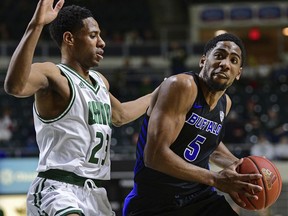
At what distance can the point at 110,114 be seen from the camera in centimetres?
450

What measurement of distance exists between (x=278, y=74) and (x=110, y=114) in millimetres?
12323

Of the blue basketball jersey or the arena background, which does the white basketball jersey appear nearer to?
the blue basketball jersey

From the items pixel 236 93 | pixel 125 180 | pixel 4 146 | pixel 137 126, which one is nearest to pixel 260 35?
pixel 236 93

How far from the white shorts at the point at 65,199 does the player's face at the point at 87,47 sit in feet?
2.59

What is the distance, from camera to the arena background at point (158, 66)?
9478mm

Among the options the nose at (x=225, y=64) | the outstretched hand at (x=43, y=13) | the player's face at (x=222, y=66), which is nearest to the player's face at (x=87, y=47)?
the outstretched hand at (x=43, y=13)

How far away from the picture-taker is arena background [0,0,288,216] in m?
9.48

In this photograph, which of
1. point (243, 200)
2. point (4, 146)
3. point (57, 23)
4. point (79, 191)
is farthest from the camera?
point (4, 146)

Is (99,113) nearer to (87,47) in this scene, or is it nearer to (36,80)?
(87,47)

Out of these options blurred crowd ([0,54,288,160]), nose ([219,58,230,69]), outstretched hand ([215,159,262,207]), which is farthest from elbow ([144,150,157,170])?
blurred crowd ([0,54,288,160])

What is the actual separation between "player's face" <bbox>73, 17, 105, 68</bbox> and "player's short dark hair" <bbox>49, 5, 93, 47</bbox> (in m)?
0.05

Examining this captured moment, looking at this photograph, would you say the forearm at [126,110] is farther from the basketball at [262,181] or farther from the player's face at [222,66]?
the basketball at [262,181]

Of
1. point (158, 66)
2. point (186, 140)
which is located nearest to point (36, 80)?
point (186, 140)

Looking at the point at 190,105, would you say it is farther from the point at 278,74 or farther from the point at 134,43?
the point at 134,43
